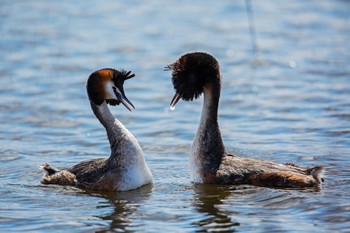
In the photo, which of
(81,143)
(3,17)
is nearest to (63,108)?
(81,143)

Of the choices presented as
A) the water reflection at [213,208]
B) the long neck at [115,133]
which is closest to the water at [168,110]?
the water reflection at [213,208]

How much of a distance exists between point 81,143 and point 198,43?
917 centimetres

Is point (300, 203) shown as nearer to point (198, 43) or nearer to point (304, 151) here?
point (304, 151)

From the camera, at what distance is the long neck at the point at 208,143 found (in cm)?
1272

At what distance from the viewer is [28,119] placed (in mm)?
17359

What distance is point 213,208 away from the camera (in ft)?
38.8

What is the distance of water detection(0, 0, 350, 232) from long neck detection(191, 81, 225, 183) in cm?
30

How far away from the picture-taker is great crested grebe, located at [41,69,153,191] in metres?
12.6

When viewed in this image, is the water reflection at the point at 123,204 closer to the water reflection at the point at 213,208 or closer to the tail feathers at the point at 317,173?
the water reflection at the point at 213,208

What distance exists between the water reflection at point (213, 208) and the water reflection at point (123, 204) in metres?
0.69

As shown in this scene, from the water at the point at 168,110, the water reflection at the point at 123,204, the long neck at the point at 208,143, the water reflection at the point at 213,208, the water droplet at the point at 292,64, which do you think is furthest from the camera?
the water droplet at the point at 292,64

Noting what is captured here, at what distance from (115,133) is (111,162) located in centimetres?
46

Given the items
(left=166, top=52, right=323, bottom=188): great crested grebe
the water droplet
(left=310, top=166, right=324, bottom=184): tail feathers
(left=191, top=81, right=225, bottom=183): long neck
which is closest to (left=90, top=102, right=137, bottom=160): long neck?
(left=166, top=52, right=323, bottom=188): great crested grebe

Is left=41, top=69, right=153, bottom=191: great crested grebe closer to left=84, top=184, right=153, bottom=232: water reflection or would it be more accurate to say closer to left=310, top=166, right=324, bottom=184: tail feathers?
left=84, top=184, right=153, bottom=232: water reflection
